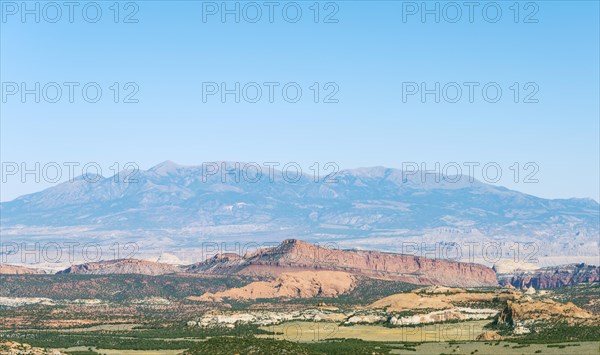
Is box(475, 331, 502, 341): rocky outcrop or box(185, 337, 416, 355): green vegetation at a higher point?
box(185, 337, 416, 355): green vegetation

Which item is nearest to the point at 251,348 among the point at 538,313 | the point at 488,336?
the point at 488,336

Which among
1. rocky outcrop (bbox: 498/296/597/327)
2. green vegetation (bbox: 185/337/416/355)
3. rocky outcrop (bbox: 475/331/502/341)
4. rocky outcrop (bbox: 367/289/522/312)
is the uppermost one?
green vegetation (bbox: 185/337/416/355)

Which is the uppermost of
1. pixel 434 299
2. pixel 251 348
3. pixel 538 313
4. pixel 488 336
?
pixel 251 348

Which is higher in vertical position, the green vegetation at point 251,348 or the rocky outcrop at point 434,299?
the green vegetation at point 251,348

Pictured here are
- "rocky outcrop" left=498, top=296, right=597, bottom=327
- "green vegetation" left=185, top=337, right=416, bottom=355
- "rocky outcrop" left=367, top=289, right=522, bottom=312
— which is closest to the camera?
"green vegetation" left=185, top=337, right=416, bottom=355

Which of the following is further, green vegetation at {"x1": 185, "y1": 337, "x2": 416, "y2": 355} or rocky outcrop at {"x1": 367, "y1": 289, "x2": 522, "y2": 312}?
rocky outcrop at {"x1": 367, "y1": 289, "x2": 522, "y2": 312}

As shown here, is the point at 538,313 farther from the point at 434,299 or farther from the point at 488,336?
the point at 434,299

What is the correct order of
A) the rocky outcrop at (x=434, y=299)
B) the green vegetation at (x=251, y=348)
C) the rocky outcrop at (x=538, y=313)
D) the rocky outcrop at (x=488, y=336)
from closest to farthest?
the green vegetation at (x=251, y=348), the rocky outcrop at (x=488, y=336), the rocky outcrop at (x=538, y=313), the rocky outcrop at (x=434, y=299)

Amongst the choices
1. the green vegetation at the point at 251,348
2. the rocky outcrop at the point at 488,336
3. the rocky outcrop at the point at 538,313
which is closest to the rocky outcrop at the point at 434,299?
the rocky outcrop at the point at 538,313

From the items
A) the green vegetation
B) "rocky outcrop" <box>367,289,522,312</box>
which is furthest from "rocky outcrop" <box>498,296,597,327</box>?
the green vegetation

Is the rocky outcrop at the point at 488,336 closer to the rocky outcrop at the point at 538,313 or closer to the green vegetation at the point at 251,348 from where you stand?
the rocky outcrop at the point at 538,313

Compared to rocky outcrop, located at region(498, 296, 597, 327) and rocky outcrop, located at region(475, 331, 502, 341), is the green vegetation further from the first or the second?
rocky outcrop, located at region(498, 296, 597, 327)
